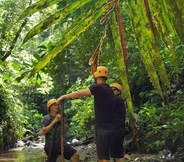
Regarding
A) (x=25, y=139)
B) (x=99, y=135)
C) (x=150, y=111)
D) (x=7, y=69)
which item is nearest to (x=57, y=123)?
(x=99, y=135)

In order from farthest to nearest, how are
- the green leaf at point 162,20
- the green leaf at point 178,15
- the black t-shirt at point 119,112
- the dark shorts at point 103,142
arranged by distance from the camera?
the black t-shirt at point 119,112
the dark shorts at point 103,142
the green leaf at point 162,20
the green leaf at point 178,15

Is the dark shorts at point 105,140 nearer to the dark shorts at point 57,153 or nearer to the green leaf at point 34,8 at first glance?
the dark shorts at point 57,153

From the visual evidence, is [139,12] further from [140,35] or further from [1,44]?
[1,44]

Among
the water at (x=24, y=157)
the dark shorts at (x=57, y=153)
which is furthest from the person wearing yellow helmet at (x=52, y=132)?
the water at (x=24, y=157)

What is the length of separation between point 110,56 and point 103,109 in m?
1.54

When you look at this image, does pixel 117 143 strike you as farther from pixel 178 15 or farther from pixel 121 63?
pixel 178 15

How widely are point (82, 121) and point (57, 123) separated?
9334mm

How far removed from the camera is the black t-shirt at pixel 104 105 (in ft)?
14.2

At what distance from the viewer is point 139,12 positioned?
0.86m

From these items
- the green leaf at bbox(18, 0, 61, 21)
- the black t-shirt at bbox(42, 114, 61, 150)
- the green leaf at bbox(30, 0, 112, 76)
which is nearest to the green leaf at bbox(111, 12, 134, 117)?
the green leaf at bbox(30, 0, 112, 76)

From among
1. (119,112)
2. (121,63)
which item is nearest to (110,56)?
(119,112)

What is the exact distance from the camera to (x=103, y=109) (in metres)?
4.49

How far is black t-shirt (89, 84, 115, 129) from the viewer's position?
4336 mm

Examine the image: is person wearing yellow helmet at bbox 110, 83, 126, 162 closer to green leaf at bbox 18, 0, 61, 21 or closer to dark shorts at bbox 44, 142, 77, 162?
dark shorts at bbox 44, 142, 77, 162
